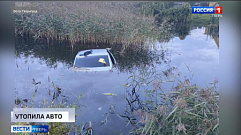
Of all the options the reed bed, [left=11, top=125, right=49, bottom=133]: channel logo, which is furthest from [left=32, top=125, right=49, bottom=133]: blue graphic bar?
the reed bed

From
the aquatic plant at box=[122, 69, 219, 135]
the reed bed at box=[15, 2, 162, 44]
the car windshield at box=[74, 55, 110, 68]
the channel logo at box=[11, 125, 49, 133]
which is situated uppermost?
the reed bed at box=[15, 2, 162, 44]

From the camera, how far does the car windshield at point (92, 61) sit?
5.91ft

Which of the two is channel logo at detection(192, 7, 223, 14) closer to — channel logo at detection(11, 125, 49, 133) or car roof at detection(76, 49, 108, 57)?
car roof at detection(76, 49, 108, 57)

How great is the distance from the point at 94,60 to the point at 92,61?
1 cm

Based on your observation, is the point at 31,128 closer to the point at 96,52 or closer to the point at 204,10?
the point at 96,52

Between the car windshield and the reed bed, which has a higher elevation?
the reed bed

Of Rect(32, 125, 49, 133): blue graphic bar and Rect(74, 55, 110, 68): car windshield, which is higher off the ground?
Rect(74, 55, 110, 68): car windshield

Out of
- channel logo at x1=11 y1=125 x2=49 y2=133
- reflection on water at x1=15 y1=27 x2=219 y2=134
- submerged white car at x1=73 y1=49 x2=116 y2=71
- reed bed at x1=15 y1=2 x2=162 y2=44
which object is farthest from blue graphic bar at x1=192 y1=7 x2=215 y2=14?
channel logo at x1=11 y1=125 x2=49 y2=133

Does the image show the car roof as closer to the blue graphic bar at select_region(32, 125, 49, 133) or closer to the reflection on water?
the reflection on water

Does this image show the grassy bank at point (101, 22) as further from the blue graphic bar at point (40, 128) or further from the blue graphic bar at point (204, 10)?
the blue graphic bar at point (40, 128)

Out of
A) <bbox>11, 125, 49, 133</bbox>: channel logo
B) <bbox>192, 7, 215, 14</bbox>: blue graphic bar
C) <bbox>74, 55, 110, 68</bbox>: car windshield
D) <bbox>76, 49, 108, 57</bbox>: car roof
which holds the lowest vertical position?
<bbox>11, 125, 49, 133</bbox>: channel logo

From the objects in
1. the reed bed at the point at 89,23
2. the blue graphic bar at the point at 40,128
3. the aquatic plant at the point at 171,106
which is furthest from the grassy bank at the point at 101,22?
the blue graphic bar at the point at 40,128

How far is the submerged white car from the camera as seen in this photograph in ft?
5.91

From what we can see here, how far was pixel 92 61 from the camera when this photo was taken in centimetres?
182
